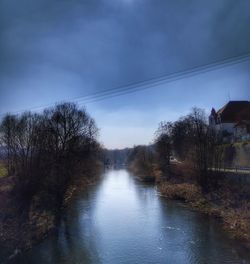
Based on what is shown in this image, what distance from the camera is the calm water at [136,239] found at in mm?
17344

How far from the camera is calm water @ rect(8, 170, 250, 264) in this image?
17344 millimetres

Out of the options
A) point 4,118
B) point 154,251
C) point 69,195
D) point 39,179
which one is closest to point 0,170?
point 4,118

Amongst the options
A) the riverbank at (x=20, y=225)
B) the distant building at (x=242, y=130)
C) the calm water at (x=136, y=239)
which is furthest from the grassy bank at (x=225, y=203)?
the distant building at (x=242, y=130)

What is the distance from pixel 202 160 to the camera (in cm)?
3847

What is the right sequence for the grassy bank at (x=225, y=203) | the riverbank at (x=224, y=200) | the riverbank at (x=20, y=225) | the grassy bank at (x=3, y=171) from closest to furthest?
the riverbank at (x=20, y=225) < the grassy bank at (x=225, y=203) < the riverbank at (x=224, y=200) < the grassy bank at (x=3, y=171)

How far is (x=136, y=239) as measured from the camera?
20.9 m

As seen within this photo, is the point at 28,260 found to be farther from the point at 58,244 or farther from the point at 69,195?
the point at 69,195

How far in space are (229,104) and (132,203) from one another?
35.9 m

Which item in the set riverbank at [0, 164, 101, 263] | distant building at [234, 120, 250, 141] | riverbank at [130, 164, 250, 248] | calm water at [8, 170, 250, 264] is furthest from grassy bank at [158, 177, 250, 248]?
distant building at [234, 120, 250, 141]

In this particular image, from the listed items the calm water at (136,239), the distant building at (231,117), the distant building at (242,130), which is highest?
the distant building at (231,117)

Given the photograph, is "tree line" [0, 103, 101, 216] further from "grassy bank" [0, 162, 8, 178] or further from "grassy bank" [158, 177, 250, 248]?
"grassy bank" [158, 177, 250, 248]

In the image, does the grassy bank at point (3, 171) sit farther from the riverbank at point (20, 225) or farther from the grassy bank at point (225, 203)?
the grassy bank at point (225, 203)

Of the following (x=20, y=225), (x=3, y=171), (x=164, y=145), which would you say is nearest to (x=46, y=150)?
(x=20, y=225)

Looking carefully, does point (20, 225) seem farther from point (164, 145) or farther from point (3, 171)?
point (164, 145)
